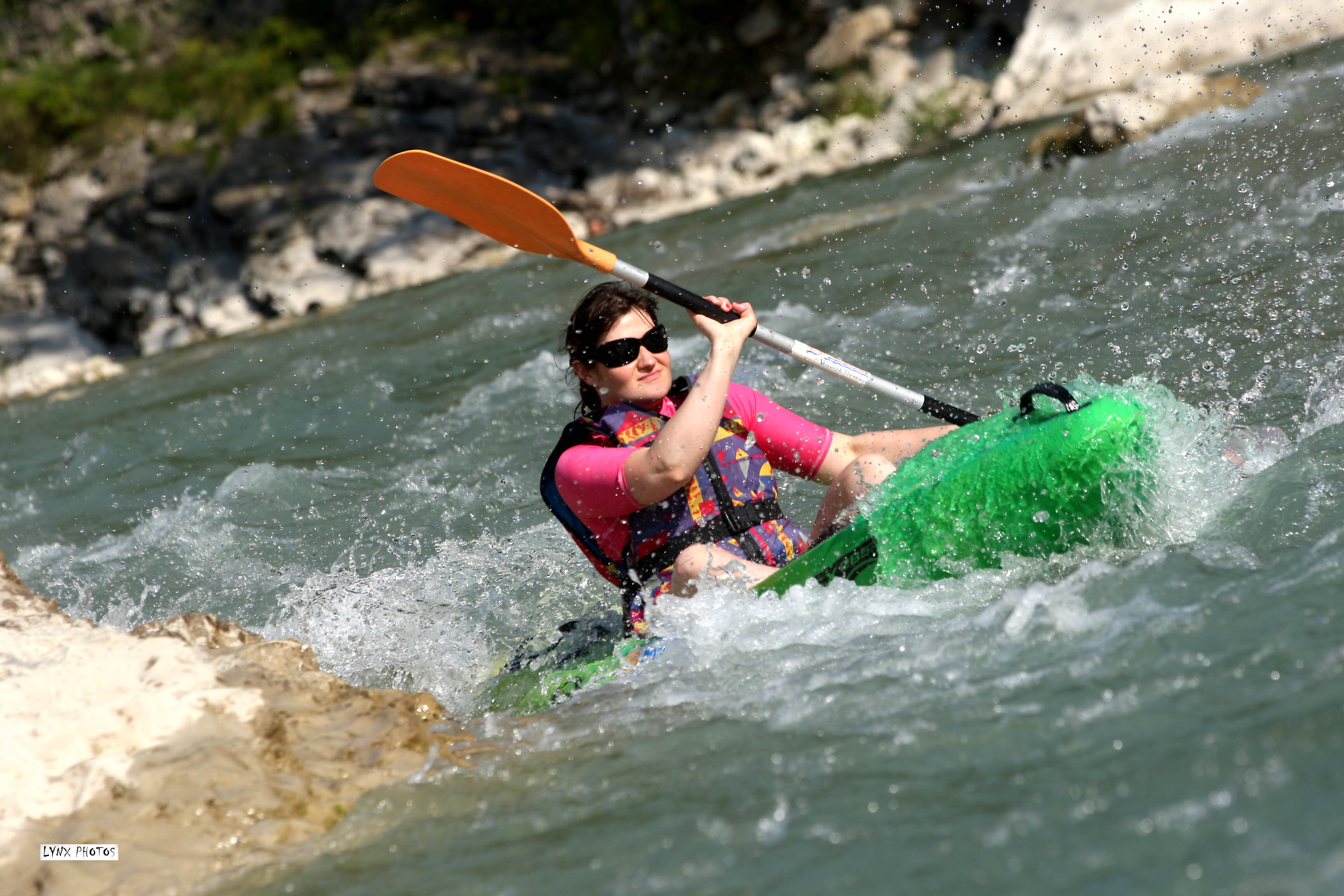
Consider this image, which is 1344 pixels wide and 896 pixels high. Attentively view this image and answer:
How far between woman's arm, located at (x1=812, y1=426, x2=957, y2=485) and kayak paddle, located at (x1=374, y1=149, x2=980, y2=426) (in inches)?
5.7

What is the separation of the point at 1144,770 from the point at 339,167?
12.7m

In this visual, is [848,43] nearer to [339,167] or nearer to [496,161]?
[496,161]

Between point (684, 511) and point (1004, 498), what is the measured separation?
31.4 inches

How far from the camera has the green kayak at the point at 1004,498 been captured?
8.59ft

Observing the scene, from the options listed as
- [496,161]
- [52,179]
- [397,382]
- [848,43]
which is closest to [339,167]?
[496,161]

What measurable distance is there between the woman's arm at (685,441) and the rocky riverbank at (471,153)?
26.3 ft

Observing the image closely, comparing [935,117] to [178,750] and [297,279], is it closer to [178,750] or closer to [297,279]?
[297,279]

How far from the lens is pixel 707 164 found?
11.9 metres

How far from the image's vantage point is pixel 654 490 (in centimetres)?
279

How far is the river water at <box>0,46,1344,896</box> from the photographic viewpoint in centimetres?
180

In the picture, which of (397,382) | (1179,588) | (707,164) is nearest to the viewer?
(1179,588)

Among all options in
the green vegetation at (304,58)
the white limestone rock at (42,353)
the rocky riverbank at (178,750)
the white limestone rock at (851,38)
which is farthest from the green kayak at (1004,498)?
the green vegetation at (304,58)

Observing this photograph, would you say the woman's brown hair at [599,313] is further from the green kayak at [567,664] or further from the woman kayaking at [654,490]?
the green kayak at [567,664]

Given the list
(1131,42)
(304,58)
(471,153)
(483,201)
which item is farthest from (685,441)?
(304,58)
